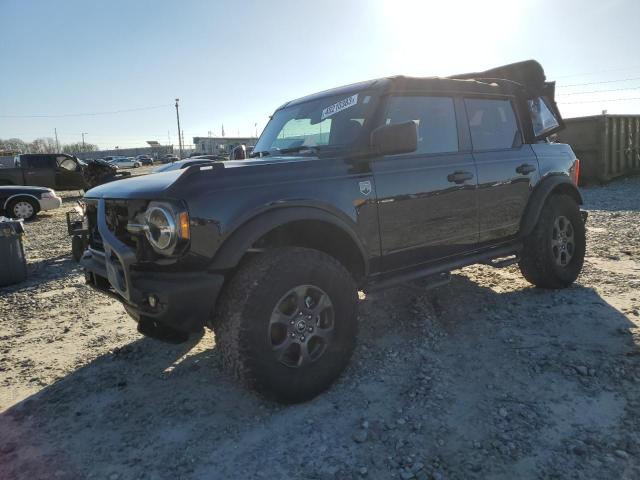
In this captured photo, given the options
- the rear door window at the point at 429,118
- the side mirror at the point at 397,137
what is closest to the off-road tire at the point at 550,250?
the rear door window at the point at 429,118

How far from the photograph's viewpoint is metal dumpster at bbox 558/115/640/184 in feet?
44.7

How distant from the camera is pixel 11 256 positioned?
601cm

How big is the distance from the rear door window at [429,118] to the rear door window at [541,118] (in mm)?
1427

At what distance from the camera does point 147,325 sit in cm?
265

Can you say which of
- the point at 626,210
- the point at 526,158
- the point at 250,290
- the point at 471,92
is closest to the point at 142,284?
the point at 250,290

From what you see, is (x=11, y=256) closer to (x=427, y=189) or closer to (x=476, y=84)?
(x=427, y=189)

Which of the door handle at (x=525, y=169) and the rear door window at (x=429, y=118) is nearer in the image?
the rear door window at (x=429, y=118)

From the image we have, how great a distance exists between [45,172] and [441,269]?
55.9 ft

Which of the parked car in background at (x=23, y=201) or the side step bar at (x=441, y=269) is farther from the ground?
the parked car in background at (x=23, y=201)

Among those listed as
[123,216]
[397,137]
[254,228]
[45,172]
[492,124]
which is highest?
[45,172]

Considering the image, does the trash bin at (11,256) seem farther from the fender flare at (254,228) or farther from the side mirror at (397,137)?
the side mirror at (397,137)

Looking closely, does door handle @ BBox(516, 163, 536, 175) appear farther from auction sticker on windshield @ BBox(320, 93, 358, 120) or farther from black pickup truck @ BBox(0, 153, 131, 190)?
black pickup truck @ BBox(0, 153, 131, 190)

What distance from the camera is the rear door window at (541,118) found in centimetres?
488

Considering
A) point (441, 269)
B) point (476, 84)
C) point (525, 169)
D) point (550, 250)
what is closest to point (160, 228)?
point (441, 269)
